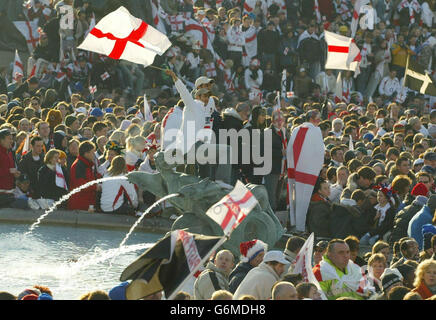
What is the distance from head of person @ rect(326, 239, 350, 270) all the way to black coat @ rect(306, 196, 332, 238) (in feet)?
14.7

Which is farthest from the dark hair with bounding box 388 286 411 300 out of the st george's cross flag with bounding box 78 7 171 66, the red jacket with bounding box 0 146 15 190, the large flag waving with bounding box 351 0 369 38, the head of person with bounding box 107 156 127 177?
the large flag waving with bounding box 351 0 369 38

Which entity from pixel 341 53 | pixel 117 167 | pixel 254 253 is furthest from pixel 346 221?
pixel 341 53

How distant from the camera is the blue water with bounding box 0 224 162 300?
52.3ft

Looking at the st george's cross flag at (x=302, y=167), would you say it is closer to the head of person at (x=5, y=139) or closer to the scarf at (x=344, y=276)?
the head of person at (x=5, y=139)

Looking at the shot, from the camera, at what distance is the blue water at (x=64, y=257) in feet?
52.3

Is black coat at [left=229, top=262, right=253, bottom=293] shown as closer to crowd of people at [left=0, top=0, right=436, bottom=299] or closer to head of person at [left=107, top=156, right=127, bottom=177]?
crowd of people at [left=0, top=0, right=436, bottom=299]

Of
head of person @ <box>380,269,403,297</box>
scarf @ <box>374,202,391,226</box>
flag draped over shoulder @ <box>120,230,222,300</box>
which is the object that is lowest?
scarf @ <box>374,202,391,226</box>

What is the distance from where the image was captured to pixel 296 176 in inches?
720

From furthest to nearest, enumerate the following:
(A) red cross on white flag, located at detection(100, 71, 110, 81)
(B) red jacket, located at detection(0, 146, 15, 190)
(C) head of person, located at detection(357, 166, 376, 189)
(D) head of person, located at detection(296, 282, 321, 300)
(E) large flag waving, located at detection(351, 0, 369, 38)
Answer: (E) large flag waving, located at detection(351, 0, 369, 38) → (A) red cross on white flag, located at detection(100, 71, 110, 81) → (B) red jacket, located at detection(0, 146, 15, 190) → (C) head of person, located at detection(357, 166, 376, 189) → (D) head of person, located at detection(296, 282, 321, 300)

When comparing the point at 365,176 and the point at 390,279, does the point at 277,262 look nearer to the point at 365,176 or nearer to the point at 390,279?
the point at 390,279

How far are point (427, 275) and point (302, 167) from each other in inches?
267
